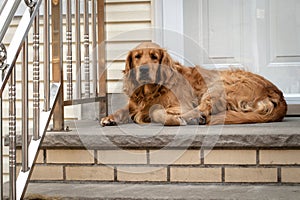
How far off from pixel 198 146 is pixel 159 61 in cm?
62

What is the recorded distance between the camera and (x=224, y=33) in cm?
362

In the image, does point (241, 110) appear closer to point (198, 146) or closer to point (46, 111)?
point (198, 146)

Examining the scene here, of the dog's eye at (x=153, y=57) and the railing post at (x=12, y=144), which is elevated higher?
the dog's eye at (x=153, y=57)

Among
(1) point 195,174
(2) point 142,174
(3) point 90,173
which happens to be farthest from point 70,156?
(1) point 195,174

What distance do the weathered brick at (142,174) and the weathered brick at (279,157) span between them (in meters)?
0.44

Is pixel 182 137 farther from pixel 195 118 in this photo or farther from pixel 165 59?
pixel 165 59

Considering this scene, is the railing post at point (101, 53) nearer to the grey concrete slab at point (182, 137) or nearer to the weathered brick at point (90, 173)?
the grey concrete slab at point (182, 137)

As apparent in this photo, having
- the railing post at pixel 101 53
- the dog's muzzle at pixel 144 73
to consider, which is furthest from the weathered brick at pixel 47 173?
the railing post at pixel 101 53

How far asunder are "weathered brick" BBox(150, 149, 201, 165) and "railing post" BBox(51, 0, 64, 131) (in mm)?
514

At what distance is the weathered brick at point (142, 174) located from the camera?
2508 millimetres

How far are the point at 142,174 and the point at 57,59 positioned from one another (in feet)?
2.31

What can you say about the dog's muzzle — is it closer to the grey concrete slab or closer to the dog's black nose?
the dog's black nose

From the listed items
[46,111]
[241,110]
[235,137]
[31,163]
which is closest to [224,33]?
[241,110]

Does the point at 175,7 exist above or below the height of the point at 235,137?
above
